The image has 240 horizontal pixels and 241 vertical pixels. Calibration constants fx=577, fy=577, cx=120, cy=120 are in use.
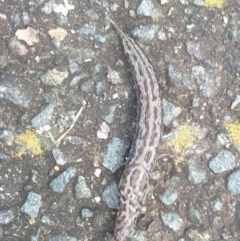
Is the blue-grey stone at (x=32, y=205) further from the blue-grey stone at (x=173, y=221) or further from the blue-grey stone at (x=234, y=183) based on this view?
the blue-grey stone at (x=234, y=183)

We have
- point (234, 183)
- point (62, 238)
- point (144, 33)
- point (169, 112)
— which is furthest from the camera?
point (144, 33)

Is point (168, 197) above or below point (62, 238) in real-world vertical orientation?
above

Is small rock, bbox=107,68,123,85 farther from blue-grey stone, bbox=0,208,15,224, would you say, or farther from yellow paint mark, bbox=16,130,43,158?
blue-grey stone, bbox=0,208,15,224

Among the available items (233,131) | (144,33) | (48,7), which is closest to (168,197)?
(233,131)

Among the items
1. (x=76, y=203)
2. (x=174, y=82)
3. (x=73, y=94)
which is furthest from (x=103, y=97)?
(x=76, y=203)

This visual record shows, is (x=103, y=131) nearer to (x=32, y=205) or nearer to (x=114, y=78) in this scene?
(x=114, y=78)

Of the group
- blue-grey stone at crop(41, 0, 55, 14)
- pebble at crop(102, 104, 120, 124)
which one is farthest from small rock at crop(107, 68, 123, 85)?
blue-grey stone at crop(41, 0, 55, 14)

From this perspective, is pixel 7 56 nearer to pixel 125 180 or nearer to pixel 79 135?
pixel 79 135


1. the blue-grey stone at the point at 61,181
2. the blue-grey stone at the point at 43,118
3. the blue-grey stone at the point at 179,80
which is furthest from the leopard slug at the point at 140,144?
the blue-grey stone at the point at 43,118
